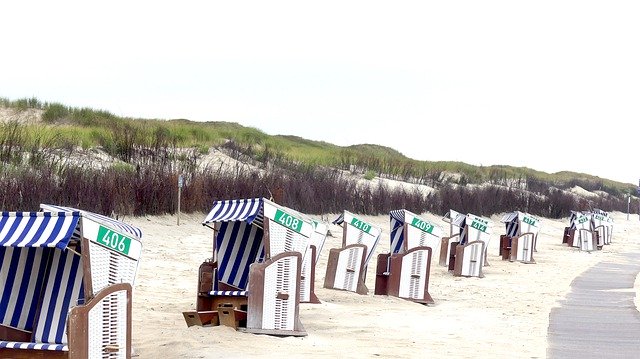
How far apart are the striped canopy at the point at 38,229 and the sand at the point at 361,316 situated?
2191mm

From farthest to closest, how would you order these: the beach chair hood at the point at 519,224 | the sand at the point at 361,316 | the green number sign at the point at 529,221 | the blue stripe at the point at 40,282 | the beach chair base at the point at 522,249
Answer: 1. the green number sign at the point at 529,221
2. the beach chair hood at the point at 519,224
3. the beach chair base at the point at 522,249
4. the sand at the point at 361,316
5. the blue stripe at the point at 40,282

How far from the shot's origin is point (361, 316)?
46.7 feet

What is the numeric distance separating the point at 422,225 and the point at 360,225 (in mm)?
1063

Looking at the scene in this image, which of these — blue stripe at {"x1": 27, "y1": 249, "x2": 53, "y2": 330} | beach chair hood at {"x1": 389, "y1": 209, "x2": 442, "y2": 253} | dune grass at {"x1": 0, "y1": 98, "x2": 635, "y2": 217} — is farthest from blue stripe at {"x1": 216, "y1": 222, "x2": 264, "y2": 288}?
dune grass at {"x1": 0, "y1": 98, "x2": 635, "y2": 217}

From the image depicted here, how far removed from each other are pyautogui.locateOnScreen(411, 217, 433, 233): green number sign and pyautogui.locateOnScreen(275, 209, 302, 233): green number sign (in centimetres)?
603

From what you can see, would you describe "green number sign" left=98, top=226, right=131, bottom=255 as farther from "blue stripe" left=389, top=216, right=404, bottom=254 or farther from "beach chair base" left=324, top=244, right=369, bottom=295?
"blue stripe" left=389, top=216, right=404, bottom=254

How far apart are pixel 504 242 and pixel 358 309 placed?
1363cm

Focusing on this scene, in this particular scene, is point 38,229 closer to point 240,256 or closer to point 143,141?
point 240,256

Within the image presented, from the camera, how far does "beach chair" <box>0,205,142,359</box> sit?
27.9 ft

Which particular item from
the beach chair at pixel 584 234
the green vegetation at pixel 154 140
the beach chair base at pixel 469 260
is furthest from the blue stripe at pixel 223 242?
the beach chair at pixel 584 234

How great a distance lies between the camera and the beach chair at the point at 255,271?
38.6 ft

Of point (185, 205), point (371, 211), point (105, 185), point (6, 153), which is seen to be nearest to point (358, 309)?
point (105, 185)

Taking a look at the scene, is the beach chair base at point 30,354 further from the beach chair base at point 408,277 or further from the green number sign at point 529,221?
the green number sign at point 529,221

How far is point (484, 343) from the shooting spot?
12.1m
